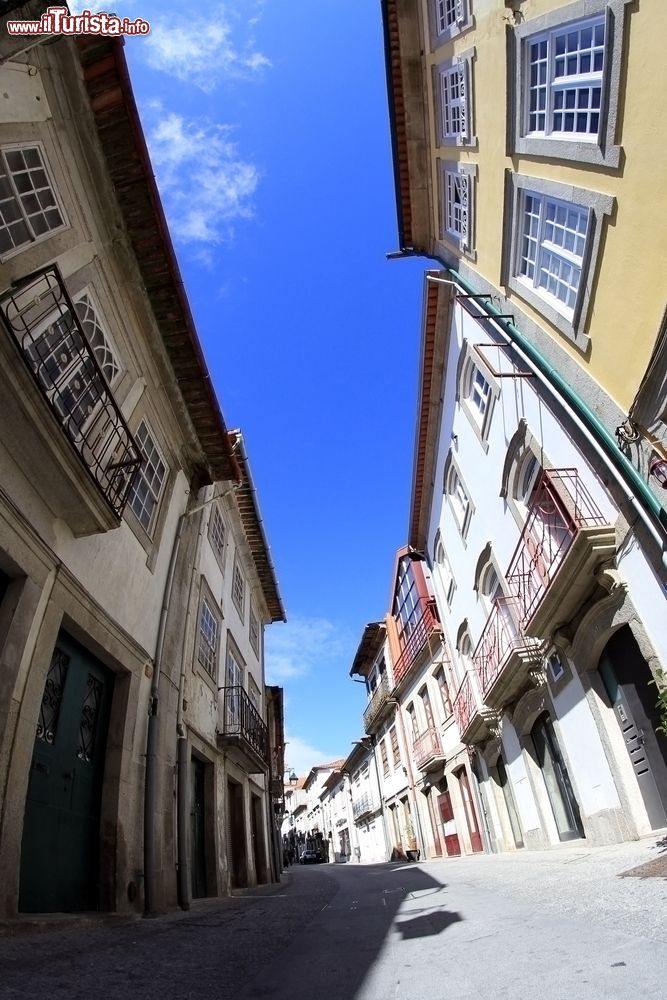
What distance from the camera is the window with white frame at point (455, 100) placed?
938 cm

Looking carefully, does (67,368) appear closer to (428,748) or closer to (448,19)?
(448,19)

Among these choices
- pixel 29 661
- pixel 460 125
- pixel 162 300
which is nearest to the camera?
pixel 29 661

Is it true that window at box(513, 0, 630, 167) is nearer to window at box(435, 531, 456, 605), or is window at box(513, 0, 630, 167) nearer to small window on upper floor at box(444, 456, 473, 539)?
small window on upper floor at box(444, 456, 473, 539)

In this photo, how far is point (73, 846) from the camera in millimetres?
5527

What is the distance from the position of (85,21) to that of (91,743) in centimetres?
801

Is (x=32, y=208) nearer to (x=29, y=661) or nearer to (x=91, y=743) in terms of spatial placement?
(x=29, y=661)

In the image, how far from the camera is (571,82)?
272 inches

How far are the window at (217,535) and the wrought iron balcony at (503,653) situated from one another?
627cm

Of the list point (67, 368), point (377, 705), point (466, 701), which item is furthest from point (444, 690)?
point (67, 368)

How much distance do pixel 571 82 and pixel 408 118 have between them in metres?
5.36

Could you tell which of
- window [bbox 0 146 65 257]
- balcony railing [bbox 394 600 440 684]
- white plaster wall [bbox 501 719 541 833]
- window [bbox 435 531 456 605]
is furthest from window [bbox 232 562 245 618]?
window [bbox 0 146 65 257]

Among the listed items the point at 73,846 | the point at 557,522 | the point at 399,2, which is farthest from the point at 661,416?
the point at 399,2

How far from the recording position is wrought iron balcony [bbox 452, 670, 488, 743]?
44.6 feet

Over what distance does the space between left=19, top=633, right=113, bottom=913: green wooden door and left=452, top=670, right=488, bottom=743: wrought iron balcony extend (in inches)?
379
